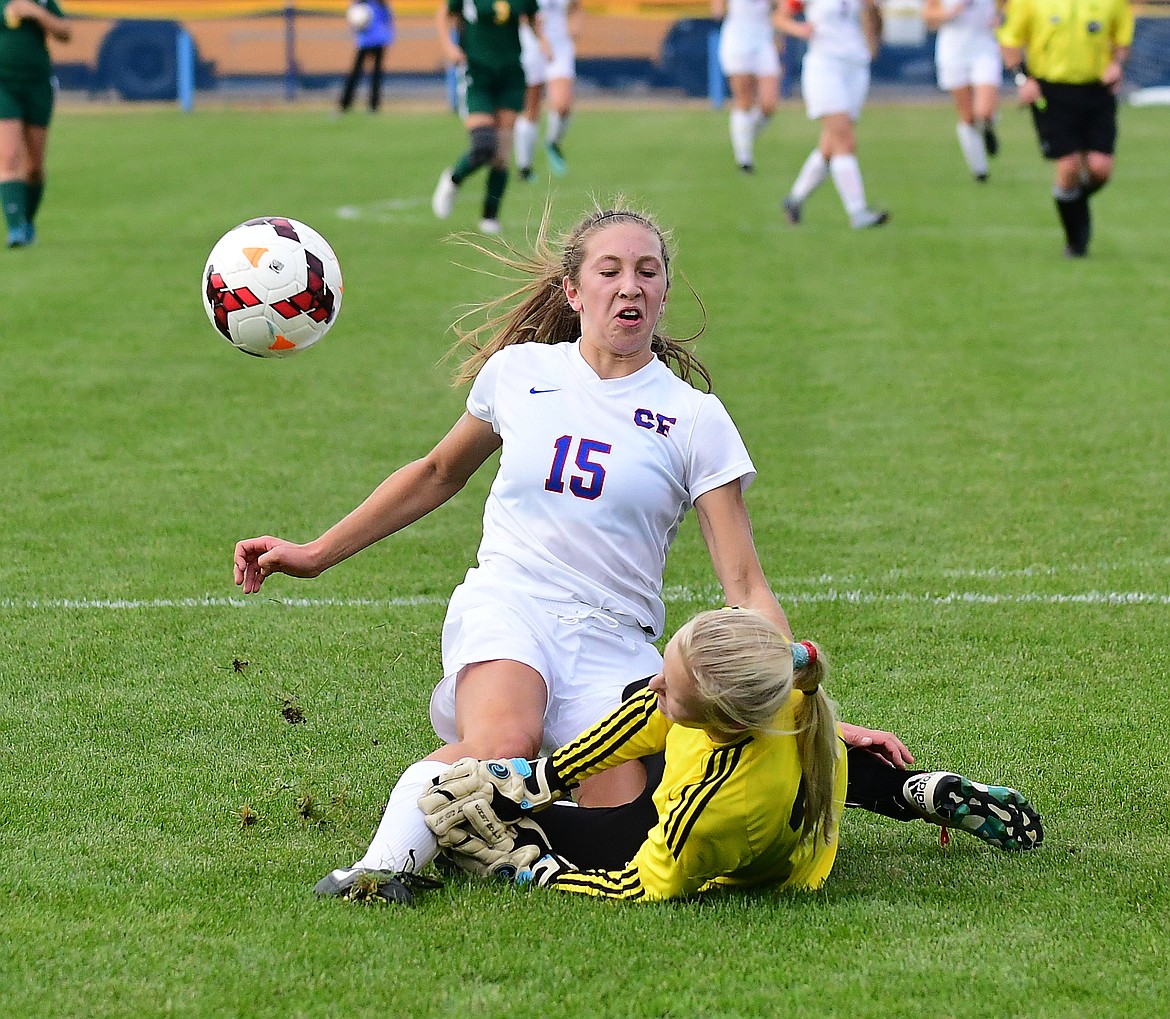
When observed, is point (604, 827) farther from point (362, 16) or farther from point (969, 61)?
point (362, 16)

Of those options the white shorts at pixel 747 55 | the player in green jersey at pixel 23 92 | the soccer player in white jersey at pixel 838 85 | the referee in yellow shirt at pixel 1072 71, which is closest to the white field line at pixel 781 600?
the referee in yellow shirt at pixel 1072 71

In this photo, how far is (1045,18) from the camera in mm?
12406

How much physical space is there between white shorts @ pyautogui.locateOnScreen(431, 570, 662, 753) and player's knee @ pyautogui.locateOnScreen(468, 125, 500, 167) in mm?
9782

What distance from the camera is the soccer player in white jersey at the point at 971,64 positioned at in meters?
17.8

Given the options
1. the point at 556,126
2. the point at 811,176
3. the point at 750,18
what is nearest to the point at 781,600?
the point at 811,176

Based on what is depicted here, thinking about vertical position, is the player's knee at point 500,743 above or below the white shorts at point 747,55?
above

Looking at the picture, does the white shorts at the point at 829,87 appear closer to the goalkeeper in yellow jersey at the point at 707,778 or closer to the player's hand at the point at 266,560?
the player's hand at the point at 266,560

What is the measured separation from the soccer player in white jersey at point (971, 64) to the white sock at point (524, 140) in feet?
13.8

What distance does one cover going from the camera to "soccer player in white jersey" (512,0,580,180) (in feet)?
59.3

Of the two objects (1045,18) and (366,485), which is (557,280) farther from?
(1045,18)

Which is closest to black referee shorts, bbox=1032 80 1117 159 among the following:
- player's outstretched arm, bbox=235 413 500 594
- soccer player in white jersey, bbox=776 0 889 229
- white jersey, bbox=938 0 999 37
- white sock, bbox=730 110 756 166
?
soccer player in white jersey, bbox=776 0 889 229

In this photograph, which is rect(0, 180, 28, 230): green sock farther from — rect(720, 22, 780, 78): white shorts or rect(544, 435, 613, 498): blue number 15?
rect(544, 435, 613, 498): blue number 15

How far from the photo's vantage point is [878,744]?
3.97 meters

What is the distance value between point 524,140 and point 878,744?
14.6 m
